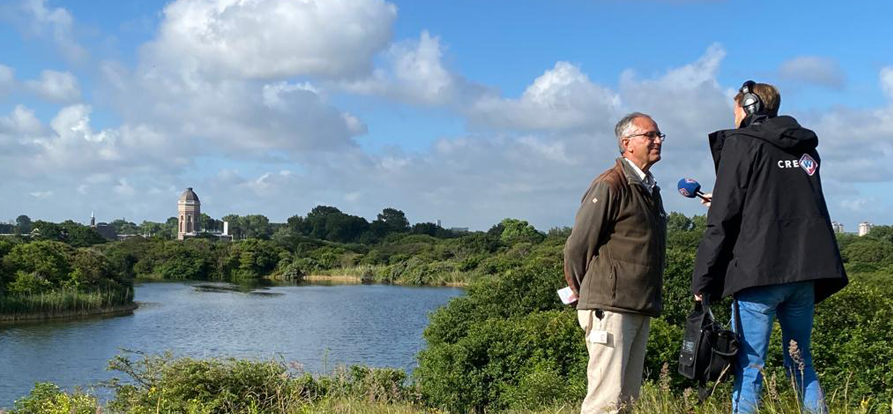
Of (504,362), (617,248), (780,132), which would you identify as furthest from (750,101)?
(504,362)

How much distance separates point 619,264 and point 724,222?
0.47 metres

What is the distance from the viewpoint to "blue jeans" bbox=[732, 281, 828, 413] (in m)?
3.18

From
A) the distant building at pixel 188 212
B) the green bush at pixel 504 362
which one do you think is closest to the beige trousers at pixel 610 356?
the green bush at pixel 504 362

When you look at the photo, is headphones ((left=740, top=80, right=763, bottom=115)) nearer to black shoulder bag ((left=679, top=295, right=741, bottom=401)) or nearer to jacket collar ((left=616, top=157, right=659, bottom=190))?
jacket collar ((left=616, top=157, right=659, bottom=190))

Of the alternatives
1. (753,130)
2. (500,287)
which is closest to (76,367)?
(500,287)

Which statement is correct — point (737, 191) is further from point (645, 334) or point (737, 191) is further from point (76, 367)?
point (76, 367)

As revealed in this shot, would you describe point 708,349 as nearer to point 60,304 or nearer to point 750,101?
point 750,101

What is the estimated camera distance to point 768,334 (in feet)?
10.5

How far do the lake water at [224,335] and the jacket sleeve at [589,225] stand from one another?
868cm

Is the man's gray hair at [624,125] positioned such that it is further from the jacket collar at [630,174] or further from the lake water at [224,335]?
the lake water at [224,335]

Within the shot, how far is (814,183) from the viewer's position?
324 centimetres

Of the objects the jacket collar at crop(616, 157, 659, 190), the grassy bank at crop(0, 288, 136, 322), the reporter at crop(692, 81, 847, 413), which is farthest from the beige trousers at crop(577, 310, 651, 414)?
the grassy bank at crop(0, 288, 136, 322)

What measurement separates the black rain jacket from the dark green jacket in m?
0.23

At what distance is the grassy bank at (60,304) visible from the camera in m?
27.7
